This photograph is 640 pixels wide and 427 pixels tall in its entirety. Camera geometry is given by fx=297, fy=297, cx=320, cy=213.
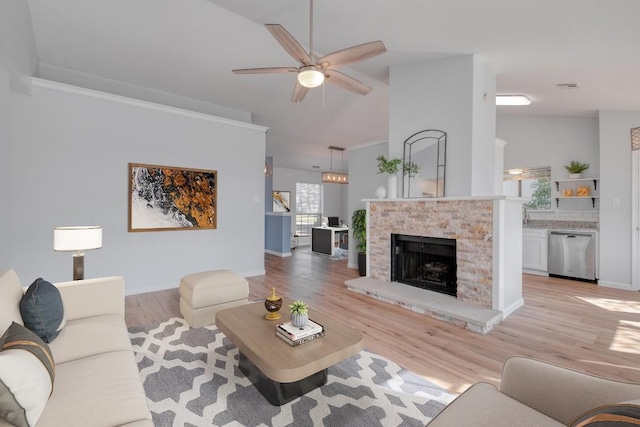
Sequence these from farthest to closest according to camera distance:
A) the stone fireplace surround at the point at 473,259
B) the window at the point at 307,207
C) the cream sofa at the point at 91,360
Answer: the window at the point at 307,207, the stone fireplace surround at the point at 473,259, the cream sofa at the point at 91,360

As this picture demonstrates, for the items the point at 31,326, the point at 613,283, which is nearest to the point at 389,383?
the point at 31,326

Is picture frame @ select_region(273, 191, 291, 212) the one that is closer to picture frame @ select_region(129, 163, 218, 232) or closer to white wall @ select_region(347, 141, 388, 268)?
white wall @ select_region(347, 141, 388, 268)

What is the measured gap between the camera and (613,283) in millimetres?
4707

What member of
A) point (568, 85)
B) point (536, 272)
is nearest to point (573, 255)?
point (536, 272)

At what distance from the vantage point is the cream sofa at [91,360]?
47.3 inches

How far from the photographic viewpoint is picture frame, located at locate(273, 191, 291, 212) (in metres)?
10.2

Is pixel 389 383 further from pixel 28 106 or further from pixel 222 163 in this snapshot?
pixel 28 106

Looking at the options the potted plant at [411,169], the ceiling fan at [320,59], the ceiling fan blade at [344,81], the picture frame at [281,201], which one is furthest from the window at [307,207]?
the ceiling fan at [320,59]

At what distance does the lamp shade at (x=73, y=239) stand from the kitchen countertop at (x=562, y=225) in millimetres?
6866

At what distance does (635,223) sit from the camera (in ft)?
14.9

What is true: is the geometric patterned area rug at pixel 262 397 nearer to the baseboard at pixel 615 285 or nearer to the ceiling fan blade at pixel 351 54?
the ceiling fan blade at pixel 351 54

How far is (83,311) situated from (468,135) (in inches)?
173

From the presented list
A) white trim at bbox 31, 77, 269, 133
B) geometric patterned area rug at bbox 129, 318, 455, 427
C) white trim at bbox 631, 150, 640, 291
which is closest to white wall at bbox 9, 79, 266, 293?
white trim at bbox 31, 77, 269, 133

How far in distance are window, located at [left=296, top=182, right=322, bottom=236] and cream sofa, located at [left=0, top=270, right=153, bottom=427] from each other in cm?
850
